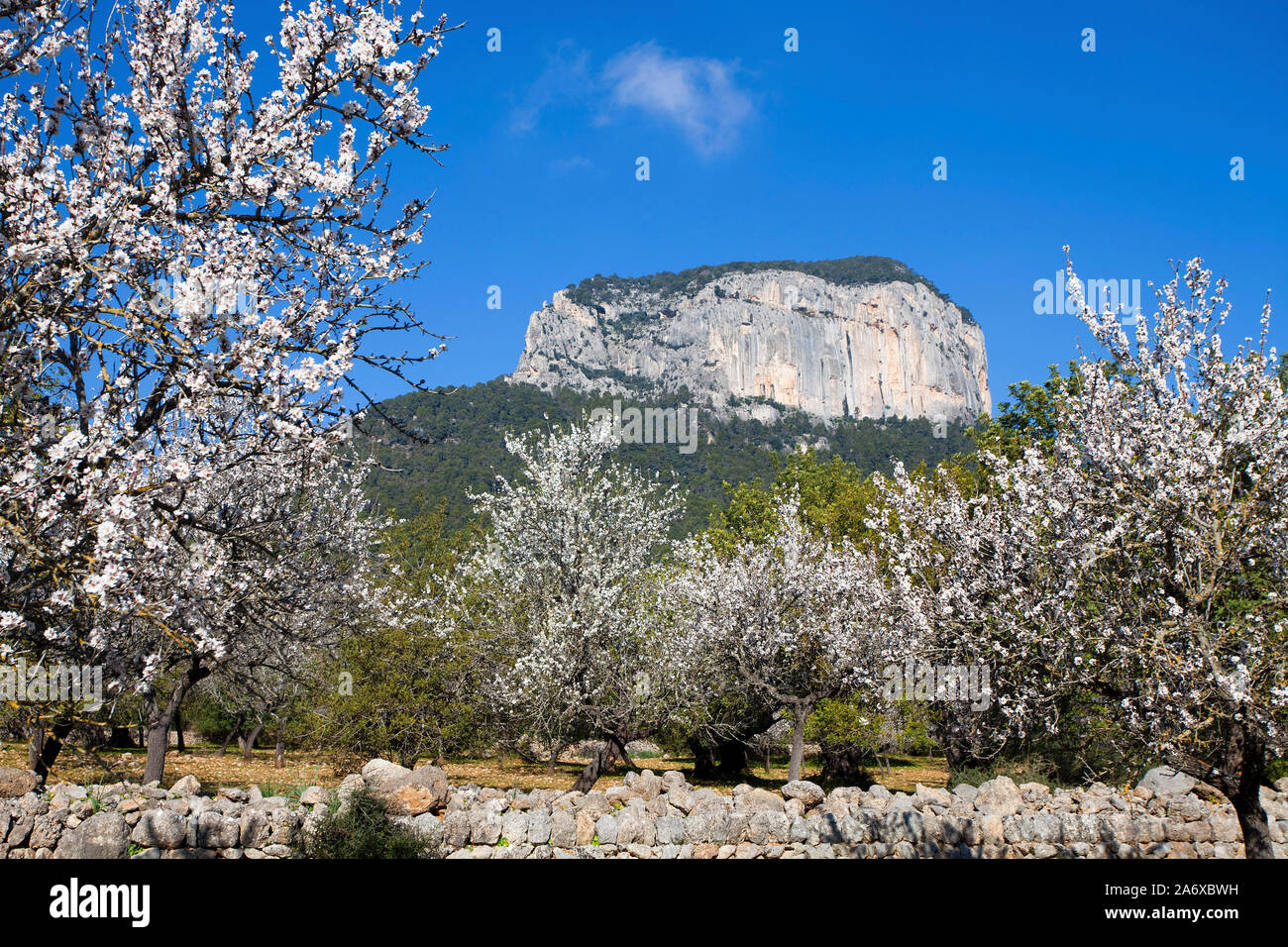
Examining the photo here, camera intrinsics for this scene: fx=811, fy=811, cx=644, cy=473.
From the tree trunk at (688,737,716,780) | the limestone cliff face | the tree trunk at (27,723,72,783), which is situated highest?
the limestone cliff face

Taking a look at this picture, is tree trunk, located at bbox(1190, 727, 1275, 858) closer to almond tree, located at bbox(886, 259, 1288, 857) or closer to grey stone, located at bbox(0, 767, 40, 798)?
almond tree, located at bbox(886, 259, 1288, 857)

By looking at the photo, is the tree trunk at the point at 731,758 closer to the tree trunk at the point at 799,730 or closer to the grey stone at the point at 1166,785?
the tree trunk at the point at 799,730

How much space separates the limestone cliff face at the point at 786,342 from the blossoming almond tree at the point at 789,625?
134 meters

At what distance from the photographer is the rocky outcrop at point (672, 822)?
9125 mm

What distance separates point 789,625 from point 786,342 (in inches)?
6165

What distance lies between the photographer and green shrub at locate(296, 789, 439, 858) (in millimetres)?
8570

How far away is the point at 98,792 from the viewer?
1003cm

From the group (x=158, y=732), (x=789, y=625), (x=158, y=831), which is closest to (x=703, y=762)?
(x=789, y=625)

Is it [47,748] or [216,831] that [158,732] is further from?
[216,831]

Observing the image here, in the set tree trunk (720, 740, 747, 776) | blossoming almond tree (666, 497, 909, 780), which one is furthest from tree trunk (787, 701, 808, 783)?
tree trunk (720, 740, 747, 776)

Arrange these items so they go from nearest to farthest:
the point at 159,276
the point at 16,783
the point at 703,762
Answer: the point at 159,276, the point at 16,783, the point at 703,762

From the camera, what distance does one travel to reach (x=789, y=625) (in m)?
16.9

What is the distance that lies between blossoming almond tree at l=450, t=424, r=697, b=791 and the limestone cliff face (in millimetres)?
134665
